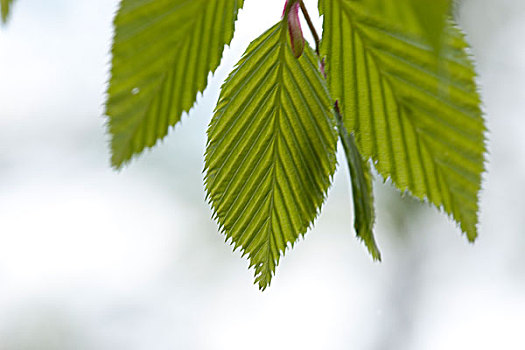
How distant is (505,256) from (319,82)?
2.83 m

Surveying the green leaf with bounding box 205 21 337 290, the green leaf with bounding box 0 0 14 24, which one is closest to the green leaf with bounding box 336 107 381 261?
the green leaf with bounding box 205 21 337 290

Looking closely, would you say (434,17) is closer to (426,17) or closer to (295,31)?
(426,17)

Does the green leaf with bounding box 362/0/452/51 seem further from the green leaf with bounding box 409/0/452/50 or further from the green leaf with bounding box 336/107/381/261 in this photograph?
the green leaf with bounding box 336/107/381/261

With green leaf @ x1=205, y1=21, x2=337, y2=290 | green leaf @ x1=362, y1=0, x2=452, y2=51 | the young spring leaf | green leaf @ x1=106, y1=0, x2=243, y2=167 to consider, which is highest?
green leaf @ x1=362, y1=0, x2=452, y2=51

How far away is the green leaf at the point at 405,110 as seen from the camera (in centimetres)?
20

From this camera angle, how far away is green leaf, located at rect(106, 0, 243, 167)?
0.50ft

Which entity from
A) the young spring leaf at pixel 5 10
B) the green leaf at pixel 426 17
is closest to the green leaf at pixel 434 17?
the green leaf at pixel 426 17

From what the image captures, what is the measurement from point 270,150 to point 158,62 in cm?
8

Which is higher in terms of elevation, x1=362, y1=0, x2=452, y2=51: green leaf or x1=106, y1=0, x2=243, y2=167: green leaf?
x1=362, y1=0, x2=452, y2=51: green leaf

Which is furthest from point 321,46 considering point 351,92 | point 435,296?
point 435,296

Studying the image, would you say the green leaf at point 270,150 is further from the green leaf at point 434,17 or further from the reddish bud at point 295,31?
the green leaf at point 434,17

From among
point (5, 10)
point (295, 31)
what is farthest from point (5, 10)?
point (295, 31)

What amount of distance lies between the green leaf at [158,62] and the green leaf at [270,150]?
0.04 m

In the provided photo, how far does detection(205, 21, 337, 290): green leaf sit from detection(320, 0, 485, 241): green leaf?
0.02m
